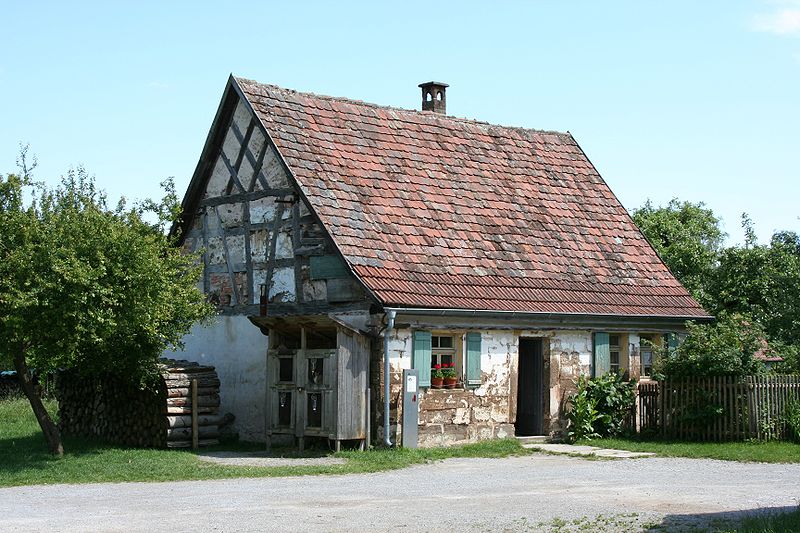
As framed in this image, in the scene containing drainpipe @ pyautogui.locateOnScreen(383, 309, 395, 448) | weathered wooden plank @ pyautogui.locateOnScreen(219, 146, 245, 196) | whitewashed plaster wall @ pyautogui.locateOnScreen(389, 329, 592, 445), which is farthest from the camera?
weathered wooden plank @ pyautogui.locateOnScreen(219, 146, 245, 196)

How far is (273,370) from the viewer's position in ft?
73.0

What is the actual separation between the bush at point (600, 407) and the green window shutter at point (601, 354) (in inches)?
6.3

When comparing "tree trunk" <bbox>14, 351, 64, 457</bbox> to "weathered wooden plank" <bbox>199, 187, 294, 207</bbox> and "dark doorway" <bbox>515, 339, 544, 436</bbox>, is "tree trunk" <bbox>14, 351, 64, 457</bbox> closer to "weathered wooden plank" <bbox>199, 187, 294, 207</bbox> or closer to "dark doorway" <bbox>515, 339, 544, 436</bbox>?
"weathered wooden plank" <bbox>199, 187, 294, 207</bbox>

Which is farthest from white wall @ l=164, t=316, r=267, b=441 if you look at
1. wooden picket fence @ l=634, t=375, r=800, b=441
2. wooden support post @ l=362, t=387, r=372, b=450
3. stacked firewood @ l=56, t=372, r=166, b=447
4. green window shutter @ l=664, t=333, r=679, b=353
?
green window shutter @ l=664, t=333, r=679, b=353

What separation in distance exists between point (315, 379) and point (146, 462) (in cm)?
368

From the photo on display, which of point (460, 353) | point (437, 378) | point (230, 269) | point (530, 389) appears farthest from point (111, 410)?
point (530, 389)

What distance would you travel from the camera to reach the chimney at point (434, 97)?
2936 cm

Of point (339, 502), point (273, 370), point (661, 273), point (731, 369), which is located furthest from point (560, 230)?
point (339, 502)

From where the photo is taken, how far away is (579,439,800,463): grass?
2027cm

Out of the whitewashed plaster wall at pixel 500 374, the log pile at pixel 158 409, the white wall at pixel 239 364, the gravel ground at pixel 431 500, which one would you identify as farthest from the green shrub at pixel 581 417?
the log pile at pixel 158 409

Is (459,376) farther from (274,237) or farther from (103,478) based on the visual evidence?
(103,478)

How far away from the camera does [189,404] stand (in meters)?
22.4

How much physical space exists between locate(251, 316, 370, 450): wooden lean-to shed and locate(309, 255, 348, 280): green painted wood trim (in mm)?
1112

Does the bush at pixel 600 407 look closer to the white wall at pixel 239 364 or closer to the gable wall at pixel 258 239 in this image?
the gable wall at pixel 258 239
